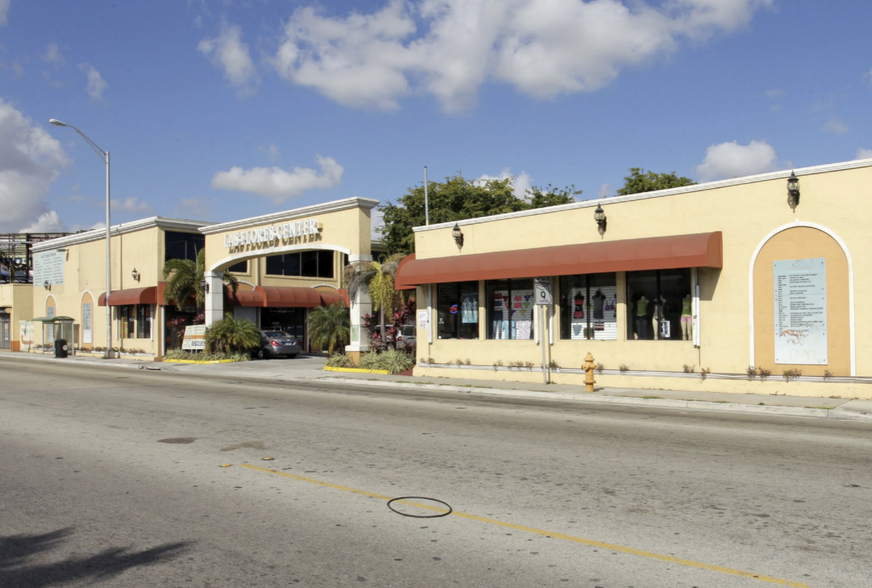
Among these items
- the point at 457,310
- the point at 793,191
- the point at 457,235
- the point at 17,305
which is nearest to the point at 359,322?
the point at 457,310

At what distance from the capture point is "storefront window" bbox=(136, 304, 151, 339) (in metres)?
36.6

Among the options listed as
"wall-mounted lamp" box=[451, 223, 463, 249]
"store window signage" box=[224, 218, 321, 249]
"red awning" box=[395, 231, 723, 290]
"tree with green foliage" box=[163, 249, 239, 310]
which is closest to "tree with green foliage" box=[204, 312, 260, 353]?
"tree with green foliage" box=[163, 249, 239, 310]

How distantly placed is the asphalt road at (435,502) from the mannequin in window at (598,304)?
6864 millimetres

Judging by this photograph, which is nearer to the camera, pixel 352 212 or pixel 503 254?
pixel 503 254

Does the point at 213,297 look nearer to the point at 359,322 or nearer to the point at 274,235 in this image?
the point at 274,235

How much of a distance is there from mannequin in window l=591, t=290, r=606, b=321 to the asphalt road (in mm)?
6864

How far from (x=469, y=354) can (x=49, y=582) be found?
17.3 meters

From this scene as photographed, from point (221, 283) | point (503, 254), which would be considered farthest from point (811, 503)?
point (221, 283)

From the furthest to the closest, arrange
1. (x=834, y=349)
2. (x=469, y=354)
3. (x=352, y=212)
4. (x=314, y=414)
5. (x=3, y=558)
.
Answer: (x=352, y=212) < (x=469, y=354) < (x=834, y=349) < (x=314, y=414) < (x=3, y=558)

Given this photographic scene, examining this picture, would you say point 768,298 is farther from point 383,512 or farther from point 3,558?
point 3,558

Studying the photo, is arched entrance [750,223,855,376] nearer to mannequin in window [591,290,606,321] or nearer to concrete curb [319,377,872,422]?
concrete curb [319,377,872,422]

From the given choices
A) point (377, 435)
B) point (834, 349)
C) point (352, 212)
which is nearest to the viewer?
point (377, 435)

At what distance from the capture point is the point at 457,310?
22.3 metres

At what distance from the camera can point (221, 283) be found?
33188 millimetres
